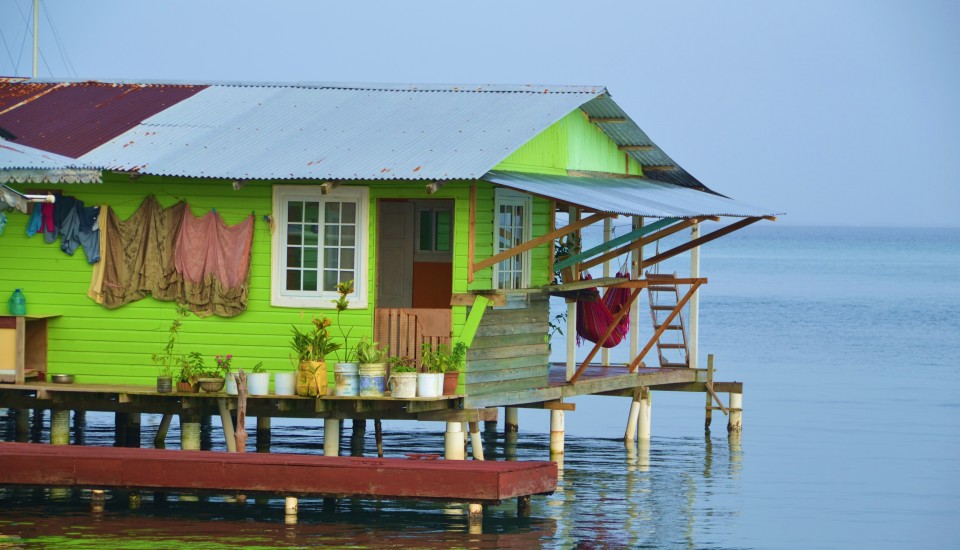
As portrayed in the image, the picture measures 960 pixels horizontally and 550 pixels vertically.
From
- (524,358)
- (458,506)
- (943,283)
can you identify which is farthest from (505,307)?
(943,283)

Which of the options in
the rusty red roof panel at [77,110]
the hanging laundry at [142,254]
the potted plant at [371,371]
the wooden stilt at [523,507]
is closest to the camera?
the wooden stilt at [523,507]

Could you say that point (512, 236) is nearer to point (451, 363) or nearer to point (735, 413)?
point (451, 363)

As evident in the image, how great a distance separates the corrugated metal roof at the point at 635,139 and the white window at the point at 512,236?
220 centimetres

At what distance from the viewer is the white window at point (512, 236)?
23.4m

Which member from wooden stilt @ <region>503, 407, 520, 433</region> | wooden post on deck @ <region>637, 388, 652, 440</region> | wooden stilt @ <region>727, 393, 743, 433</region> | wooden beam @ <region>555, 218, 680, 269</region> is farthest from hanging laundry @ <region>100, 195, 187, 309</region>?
wooden stilt @ <region>727, 393, 743, 433</region>

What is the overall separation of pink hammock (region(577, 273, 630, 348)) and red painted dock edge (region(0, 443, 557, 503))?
618 centimetres

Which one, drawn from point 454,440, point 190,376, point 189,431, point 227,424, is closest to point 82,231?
point 190,376

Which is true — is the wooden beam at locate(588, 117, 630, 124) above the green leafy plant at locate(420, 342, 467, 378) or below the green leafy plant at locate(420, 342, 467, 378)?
above

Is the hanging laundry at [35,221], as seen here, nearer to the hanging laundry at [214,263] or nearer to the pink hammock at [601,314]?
the hanging laundry at [214,263]

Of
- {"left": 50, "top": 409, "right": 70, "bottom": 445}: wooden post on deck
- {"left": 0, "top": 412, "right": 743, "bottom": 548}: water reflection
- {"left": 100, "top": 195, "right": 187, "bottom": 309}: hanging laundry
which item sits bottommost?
{"left": 0, "top": 412, "right": 743, "bottom": 548}: water reflection

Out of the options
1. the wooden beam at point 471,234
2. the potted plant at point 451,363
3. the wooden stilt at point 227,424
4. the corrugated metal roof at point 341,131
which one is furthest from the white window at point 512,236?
the wooden stilt at point 227,424

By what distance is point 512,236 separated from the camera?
24031mm

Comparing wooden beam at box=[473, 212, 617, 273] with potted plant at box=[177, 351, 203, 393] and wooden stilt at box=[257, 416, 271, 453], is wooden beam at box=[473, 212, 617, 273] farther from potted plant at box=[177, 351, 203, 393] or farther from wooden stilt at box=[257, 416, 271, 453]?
wooden stilt at box=[257, 416, 271, 453]

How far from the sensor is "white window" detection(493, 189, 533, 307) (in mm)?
23422
